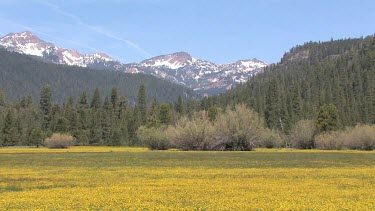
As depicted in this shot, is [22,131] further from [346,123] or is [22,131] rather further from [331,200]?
[331,200]

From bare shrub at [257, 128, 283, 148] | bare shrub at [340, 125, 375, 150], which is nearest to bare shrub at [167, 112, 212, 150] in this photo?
bare shrub at [257, 128, 283, 148]

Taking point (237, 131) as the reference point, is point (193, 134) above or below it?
below

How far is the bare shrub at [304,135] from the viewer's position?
467 feet

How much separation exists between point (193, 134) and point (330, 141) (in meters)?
44.2

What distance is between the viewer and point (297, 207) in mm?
22703

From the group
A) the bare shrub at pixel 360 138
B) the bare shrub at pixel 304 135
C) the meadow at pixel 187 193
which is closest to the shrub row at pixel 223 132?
the bare shrub at pixel 360 138

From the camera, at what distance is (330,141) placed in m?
Answer: 132

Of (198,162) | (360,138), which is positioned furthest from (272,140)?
(198,162)

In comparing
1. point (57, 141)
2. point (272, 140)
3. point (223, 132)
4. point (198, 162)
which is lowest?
point (198, 162)

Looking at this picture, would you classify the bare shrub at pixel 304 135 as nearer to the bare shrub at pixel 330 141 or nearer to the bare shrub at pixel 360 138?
the bare shrub at pixel 330 141

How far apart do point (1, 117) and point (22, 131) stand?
633 inches

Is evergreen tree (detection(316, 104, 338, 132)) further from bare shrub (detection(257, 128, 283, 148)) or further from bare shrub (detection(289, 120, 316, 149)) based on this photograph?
bare shrub (detection(257, 128, 283, 148))

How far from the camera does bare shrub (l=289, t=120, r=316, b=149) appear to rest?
14238 centimetres

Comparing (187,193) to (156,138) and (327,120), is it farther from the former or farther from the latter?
(327,120)
